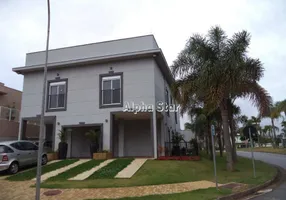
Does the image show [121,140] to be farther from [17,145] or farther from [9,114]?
[9,114]

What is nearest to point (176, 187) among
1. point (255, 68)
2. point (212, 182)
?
point (212, 182)

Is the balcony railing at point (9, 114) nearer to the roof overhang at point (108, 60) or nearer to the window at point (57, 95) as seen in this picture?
the roof overhang at point (108, 60)

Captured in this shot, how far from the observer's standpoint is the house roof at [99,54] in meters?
17.5

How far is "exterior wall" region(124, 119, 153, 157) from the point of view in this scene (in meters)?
19.3

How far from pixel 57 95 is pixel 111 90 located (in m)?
4.25

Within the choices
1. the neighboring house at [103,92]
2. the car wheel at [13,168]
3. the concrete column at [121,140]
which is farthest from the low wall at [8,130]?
the concrete column at [121,140]

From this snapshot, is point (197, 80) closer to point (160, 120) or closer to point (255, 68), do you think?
point (255, 68)

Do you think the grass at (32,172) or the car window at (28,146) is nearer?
the grass at (32,172)

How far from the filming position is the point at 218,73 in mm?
13828

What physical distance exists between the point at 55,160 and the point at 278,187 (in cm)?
1287

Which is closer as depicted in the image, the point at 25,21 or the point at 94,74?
the point at 25,21

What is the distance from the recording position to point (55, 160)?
1686 cm

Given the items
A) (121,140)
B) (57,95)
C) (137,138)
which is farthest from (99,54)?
(137,138)

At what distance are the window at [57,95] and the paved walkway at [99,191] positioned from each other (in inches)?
339
